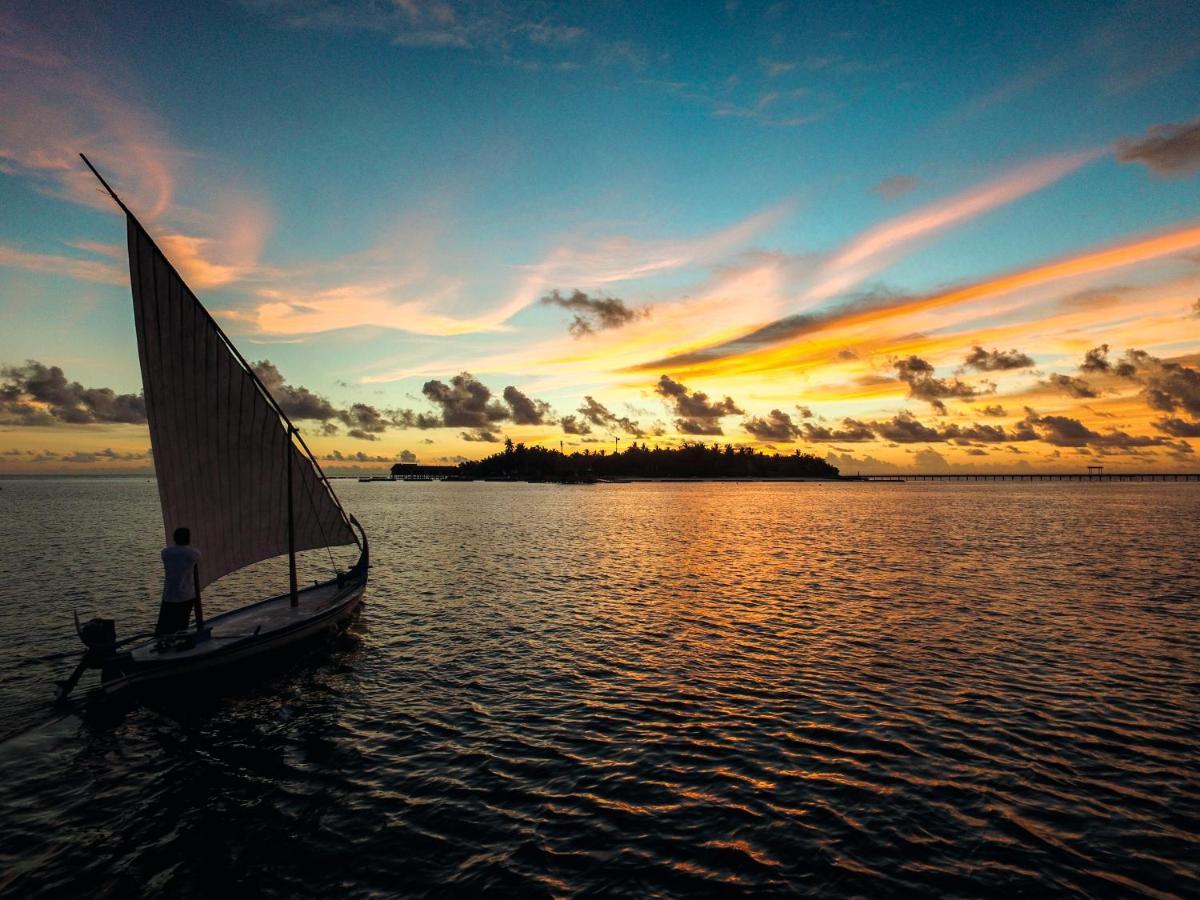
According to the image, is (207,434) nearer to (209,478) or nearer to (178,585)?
(209,478)

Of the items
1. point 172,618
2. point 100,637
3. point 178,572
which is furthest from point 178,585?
point 100,637

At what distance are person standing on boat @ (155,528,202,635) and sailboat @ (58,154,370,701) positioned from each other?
1.77ft

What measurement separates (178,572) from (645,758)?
1566cm

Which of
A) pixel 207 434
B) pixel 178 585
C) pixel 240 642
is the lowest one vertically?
pixel 240 642

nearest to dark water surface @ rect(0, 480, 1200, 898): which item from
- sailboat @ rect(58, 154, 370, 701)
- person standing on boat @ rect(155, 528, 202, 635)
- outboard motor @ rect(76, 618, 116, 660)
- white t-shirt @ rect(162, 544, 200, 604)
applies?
sailboat @ rect(58, 154, 370, 701)

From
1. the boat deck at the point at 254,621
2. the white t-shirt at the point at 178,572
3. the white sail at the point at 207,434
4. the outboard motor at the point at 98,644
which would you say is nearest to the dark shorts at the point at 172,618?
the white t-shirt at the point at 178,572

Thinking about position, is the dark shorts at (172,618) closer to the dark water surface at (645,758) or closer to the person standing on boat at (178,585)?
the person standing on boat at (178,585)

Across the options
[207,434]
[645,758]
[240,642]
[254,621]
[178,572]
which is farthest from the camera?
[254,621]

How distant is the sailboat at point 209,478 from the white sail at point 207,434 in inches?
1.3

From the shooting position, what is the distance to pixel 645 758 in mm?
15438

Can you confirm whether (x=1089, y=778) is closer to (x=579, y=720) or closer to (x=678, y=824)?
(x=678, y=824)

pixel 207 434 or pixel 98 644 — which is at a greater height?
pixel 207 434

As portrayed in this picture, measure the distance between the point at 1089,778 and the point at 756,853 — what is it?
8.58 meters

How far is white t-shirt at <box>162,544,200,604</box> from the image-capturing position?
64.4 feet
